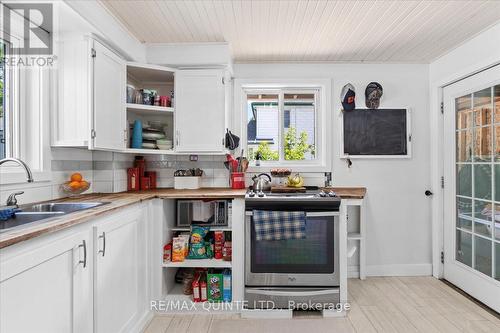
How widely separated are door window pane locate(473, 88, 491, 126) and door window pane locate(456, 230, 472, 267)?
101 centimetres

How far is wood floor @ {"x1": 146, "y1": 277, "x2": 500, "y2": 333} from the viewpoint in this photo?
2.17 m

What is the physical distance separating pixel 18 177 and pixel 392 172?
125 inches

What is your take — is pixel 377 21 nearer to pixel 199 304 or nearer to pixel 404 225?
pixel 404 225

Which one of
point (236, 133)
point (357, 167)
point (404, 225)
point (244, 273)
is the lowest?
point (244, 273)

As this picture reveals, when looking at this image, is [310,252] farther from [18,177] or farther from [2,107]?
[2,107]

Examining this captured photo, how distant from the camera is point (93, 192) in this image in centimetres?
247

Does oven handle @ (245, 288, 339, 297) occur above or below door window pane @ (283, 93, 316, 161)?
below

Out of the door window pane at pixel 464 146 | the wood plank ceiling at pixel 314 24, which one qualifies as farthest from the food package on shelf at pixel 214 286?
the door window pane at pixel 464 146

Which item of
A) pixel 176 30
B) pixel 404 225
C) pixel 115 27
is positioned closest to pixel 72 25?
pixel 115 27

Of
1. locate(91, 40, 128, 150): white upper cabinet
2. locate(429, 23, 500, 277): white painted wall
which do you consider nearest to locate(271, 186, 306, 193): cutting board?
locate(91, 40, 128, 150): white upper cabinet

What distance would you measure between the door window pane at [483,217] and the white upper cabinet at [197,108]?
2312 mm

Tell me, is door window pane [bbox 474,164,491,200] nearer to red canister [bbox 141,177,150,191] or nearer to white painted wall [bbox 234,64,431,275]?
white painted wall [bbox 234,64,431,275]

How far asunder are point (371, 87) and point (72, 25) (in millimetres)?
2653

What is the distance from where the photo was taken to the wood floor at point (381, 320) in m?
2.17
